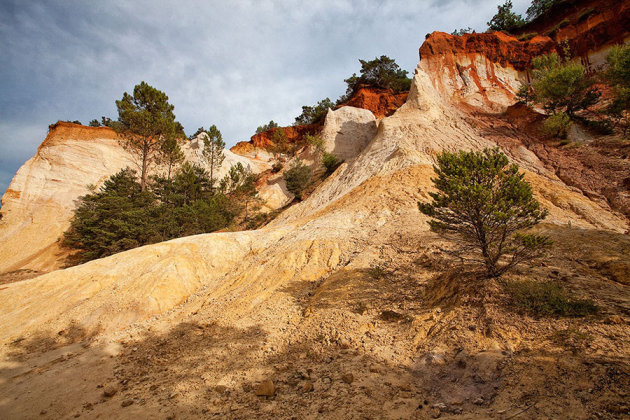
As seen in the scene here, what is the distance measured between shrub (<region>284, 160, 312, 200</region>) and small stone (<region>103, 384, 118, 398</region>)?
25459 mm

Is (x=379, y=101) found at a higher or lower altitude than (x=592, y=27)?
higher

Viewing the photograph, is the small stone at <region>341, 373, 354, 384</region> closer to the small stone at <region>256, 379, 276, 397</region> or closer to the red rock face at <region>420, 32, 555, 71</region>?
the small stone at <region>256, 379, 276, 397</region>

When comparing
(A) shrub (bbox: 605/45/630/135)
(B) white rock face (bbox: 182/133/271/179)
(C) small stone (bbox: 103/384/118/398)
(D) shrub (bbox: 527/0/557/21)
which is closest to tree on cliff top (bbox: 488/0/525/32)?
(D) shrub (bbox: 527/0/557/21)

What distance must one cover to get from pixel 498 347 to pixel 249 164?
139ft

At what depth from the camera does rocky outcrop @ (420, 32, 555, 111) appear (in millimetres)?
27047

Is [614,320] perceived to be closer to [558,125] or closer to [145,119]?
[558,125]

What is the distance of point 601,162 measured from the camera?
1454 centimetres

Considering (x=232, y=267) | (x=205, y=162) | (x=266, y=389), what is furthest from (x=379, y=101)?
(x=266, y=389)

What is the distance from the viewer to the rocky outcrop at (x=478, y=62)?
27.0 m

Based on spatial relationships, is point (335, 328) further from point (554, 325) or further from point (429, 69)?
point (429, 69)

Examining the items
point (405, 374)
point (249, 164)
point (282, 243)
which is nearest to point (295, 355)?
point (405, 374)

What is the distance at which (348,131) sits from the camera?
33188 mm

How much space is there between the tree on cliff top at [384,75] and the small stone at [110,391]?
147 ft

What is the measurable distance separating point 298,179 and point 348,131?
9394mm
